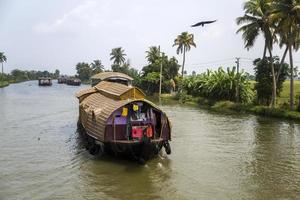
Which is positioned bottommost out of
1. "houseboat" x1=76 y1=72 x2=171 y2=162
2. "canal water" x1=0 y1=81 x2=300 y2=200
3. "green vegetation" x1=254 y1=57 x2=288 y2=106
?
"canal water" x1=0 y1=81 x2=300 y2=200

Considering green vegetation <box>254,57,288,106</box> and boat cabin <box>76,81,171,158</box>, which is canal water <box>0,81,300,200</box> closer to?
boat cabin <box>76,81,171,158</box>

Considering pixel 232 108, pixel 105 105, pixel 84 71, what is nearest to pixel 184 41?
pixel 232 108

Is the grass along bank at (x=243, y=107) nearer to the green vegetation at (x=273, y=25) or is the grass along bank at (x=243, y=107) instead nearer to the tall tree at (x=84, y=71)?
the green vegetation at (x=273, y=25)

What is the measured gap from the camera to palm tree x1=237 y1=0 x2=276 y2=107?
35278 millimetres

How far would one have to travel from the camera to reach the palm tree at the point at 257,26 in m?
35.3

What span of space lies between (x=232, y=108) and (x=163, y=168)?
2484cm

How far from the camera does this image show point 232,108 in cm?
3931

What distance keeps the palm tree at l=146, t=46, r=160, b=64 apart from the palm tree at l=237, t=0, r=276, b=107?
2759cm

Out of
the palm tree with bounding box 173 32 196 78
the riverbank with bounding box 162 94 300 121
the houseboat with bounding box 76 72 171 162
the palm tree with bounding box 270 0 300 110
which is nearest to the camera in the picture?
the houseboat with bounding box 76 72 171 162

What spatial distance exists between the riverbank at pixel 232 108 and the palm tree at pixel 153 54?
10798 mm

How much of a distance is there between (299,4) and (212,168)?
19600 mm

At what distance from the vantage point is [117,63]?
334 feet

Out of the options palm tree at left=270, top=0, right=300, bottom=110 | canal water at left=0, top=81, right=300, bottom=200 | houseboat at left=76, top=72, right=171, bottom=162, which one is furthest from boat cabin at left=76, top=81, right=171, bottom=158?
palm tree at left=270, top=0, right=300, bottom=110

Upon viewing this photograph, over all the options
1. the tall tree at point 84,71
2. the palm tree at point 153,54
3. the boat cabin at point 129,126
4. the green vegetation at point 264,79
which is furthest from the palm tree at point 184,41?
the tall tree at point 84,71
